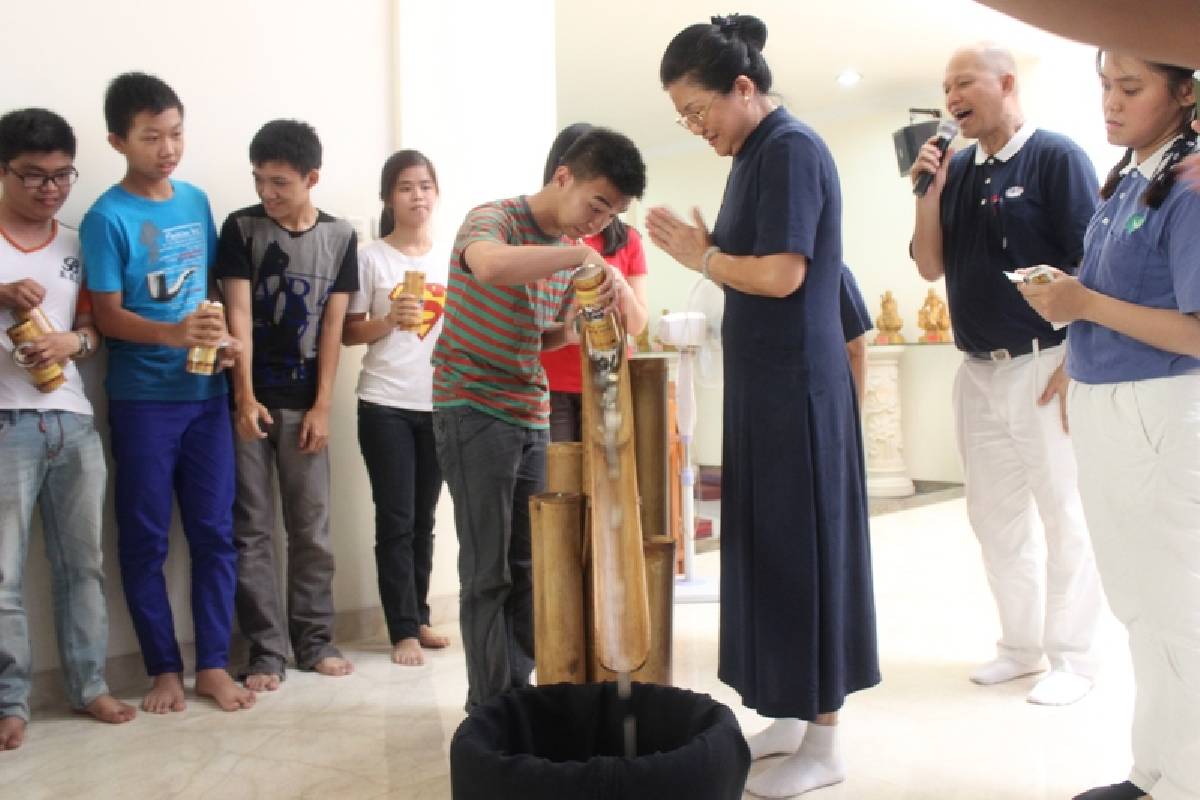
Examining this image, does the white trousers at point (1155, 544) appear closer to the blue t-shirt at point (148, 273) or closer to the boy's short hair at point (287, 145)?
the boy's short hair at point (287, 145)

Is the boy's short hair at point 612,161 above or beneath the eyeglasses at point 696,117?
beneath

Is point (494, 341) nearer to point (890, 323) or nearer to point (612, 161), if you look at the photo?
point (612, 161)

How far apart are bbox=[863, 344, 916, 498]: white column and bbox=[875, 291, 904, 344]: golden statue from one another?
10 centimetres

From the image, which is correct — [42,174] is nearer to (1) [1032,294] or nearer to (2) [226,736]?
(2) [226,736]

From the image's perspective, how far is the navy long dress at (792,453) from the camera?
192cm

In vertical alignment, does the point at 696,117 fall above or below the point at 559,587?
above

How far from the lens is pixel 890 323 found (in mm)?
Result: 7613

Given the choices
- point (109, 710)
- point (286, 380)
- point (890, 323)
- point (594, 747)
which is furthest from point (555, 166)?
point (890, 323)

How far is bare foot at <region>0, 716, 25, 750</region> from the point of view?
2.41 metres

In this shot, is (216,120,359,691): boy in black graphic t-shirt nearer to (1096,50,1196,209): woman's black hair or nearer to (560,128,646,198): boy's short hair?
(560,128,646,198): boy's short hair

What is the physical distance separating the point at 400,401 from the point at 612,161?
4.71 feet

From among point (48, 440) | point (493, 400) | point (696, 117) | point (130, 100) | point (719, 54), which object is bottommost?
point (48, 440)

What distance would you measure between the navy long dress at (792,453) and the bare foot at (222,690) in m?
1.42

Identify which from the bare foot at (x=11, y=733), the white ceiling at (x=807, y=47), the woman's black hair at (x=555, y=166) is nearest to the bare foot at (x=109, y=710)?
the bare foot at (x=11, y=733)
